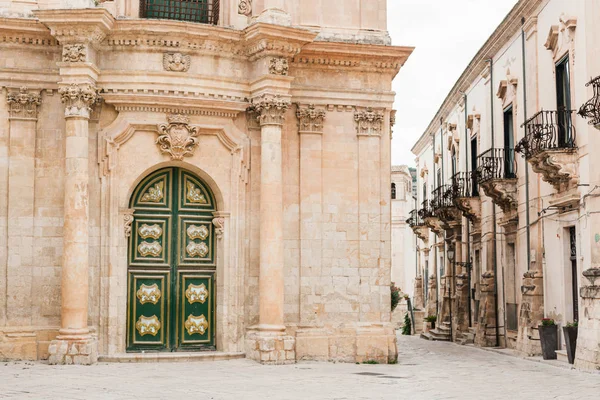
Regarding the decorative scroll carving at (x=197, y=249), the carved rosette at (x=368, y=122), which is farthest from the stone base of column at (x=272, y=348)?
the carved rosette at (x=368, y=122)

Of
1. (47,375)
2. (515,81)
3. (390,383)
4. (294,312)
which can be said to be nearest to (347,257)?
(294,312)

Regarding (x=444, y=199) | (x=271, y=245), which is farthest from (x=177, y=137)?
(x=444, y=199)

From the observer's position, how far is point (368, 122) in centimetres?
1848

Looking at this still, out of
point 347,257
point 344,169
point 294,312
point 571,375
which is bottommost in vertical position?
point 571,375

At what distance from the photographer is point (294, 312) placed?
17797 millimetres

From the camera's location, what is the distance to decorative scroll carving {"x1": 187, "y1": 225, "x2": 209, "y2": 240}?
17797 mm

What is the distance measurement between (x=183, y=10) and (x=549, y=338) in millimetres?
10702

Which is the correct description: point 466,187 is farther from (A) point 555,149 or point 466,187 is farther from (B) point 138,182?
(B) point 138,182

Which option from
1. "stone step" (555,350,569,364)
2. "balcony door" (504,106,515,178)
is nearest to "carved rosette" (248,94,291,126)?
"stone step" (555,350,569,364)

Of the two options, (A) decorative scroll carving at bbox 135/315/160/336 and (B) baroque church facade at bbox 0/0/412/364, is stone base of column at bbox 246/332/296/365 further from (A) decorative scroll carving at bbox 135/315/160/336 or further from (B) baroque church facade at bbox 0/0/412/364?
(A) decorative scroll carving at bbox 135/315/160/336

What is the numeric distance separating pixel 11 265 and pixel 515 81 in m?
13.5

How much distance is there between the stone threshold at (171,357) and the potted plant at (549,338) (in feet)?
22.4

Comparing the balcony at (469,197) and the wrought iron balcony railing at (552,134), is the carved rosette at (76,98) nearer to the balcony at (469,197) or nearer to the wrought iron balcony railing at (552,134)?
the wrought iron balcony railing at (552,134)

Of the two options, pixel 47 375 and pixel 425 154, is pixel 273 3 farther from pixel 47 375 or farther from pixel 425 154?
pixel 425 154
